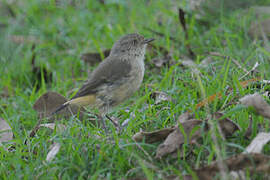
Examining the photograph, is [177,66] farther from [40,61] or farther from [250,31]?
[40,61]

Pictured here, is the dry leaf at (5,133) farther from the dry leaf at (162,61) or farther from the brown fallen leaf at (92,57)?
the dry leaf at (162,61)

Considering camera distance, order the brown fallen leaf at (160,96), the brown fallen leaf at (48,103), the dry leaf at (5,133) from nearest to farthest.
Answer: the dry leaf at (5,133)
the brown fallen leaf at (160,96)
the brown fallen leaf at (48,103)

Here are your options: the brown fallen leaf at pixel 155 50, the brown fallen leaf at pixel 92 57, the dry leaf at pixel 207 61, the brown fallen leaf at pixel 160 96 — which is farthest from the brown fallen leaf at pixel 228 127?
the brown fallen leaf at pixel 92 57

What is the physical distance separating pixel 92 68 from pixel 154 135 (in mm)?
3078

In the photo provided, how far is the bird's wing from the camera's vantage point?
471 centimetres

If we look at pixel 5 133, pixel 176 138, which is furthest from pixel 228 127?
pixel 5 133

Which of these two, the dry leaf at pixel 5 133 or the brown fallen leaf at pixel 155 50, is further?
the brown fallen leaf at pixel 155 50

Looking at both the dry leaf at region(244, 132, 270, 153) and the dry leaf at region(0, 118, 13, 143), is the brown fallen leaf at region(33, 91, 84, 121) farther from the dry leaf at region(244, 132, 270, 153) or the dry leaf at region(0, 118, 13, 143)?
the dry leaf at region(244, 132, 270, 153)

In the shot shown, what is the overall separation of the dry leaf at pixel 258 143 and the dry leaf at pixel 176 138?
0.41 m

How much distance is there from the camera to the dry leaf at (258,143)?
286cm

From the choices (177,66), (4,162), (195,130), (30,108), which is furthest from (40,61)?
(195,130)

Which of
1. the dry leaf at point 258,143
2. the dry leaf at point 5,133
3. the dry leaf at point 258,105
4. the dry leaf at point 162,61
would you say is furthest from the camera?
the dry leaf at point 162,61

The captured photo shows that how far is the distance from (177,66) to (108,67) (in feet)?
3.46

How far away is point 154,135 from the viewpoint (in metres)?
3.36
